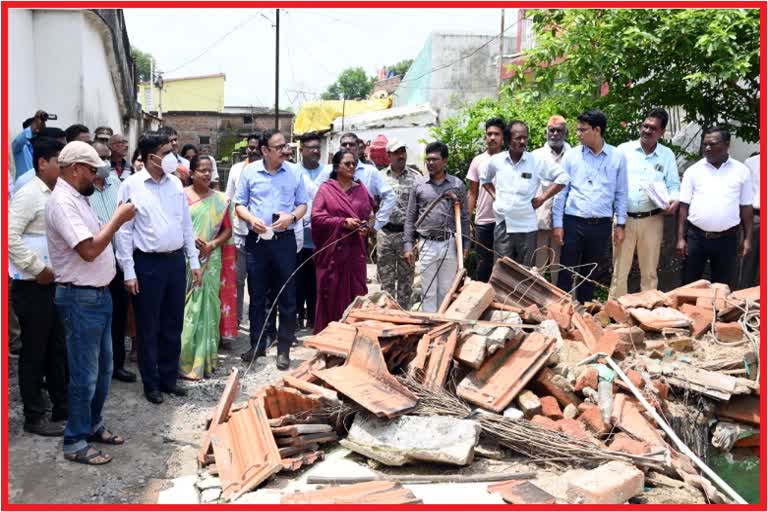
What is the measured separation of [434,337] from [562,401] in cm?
97

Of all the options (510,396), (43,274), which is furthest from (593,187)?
(43,274)

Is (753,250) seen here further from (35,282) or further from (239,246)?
(35,282)

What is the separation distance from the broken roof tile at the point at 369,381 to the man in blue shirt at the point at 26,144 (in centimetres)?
352

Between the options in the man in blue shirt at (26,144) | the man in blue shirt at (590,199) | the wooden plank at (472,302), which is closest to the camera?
the wooden plank at (472,302)

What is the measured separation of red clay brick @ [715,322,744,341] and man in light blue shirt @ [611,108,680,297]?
1.12m

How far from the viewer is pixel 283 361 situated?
621cm

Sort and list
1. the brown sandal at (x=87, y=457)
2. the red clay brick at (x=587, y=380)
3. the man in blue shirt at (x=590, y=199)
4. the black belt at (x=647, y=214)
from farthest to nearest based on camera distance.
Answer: the black belt at (x=647, y=214)
the man in blue shirt at (x=590, y=199)
the red clay brick at (x=587, y=380)
the brown sandal at (x=87, y=457)

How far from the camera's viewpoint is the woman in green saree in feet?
19.6

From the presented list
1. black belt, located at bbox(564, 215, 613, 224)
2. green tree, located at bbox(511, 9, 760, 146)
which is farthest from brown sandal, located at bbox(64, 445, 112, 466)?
green tree, located at bbox(511, 9, 760, 146)

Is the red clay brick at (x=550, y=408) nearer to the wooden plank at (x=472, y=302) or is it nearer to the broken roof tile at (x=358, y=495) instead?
the wooden plank at (x=472, y=302)

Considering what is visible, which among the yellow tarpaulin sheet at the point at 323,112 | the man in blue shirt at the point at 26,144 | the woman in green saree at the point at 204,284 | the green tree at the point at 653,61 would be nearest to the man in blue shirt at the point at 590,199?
the green tree at the point at 653,61

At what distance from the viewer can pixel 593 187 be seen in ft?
23.0

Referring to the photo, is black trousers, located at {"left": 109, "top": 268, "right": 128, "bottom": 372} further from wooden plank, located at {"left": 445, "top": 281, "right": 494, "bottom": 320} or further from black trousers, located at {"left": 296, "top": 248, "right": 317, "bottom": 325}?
wooden plank, located at {"left": 445, "top": 281, "right": 494, "bottom": 320}

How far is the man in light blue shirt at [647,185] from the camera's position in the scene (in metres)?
7.20
